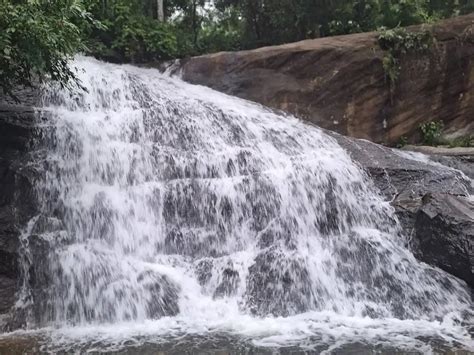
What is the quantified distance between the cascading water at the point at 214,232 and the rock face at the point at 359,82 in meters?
2.39

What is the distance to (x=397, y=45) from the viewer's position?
12523mm

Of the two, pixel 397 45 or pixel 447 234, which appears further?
pixel 397 45

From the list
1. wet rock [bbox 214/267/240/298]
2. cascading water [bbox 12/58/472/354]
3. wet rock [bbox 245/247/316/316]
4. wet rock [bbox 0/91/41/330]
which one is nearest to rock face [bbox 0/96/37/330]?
wet rock [bbox 0/91/41/330]

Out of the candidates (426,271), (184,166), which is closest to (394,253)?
(426,271)

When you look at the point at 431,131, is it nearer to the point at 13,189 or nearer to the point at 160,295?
the point at 160,295

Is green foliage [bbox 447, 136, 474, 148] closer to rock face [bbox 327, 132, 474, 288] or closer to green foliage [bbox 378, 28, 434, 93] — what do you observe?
green foliage [bbox 378, 28, 434, 93]

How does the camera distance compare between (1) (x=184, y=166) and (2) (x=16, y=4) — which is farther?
(1) (x=184, y=166)

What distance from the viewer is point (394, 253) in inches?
305

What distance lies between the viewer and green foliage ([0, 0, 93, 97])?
19.0 ft

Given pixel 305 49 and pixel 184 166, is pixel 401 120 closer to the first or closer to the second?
pixel 305 49

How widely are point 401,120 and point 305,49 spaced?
2.93 m

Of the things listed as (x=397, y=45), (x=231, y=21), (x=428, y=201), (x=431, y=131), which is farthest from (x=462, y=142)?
(x=231, y=21)

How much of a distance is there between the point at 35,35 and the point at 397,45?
9.26 metres

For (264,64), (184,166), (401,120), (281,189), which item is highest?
(264,64)
